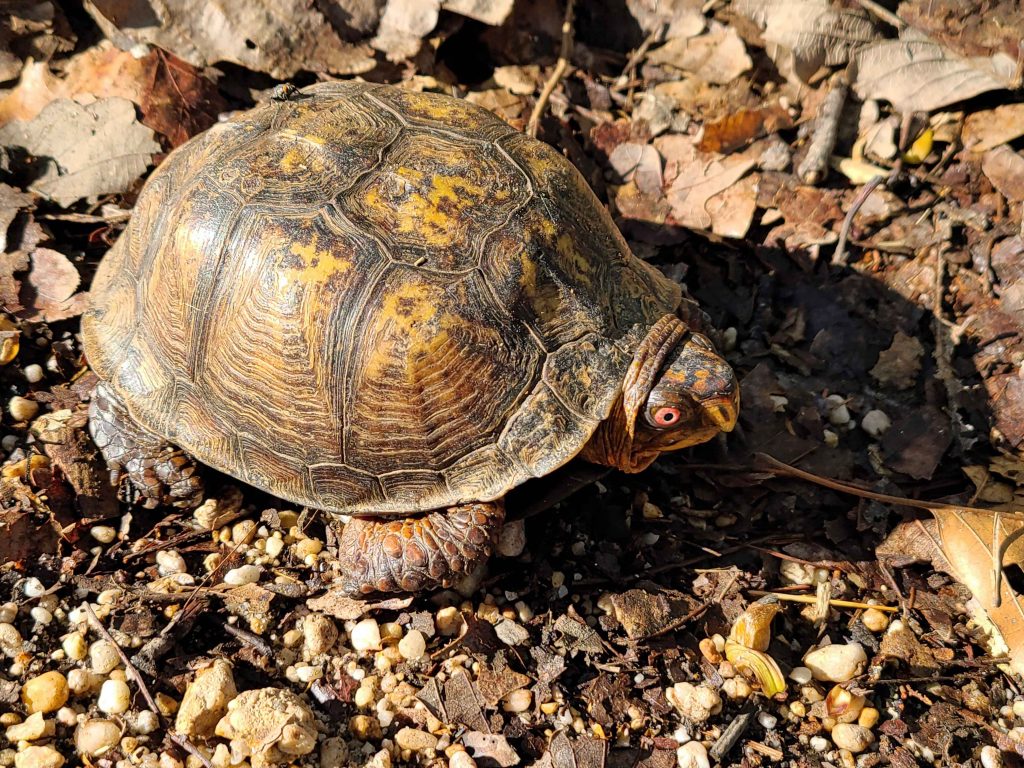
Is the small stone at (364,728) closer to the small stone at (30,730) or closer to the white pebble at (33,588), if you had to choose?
the small stone at (30,730)

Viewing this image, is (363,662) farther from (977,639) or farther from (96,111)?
(96,111)

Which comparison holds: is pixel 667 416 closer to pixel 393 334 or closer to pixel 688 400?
pixel 688 400

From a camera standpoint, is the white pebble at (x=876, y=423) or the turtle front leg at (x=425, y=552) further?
the white pebble at (x=876, y=423)

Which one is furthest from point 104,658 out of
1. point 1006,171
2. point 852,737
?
point 1006,171

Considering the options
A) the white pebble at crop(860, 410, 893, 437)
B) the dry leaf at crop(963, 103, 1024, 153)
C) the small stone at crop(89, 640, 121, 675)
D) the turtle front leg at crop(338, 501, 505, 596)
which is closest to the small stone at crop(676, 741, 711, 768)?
the turtle front leg at crop(338, 501, 505, 596)

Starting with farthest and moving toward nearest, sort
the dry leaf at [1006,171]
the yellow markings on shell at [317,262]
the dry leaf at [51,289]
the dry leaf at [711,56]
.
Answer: the dry leaf at [711,56] < the dry leaf at [1006,171] < the dry leaf at [51,289] < the yellow markings on shell at [317,262]

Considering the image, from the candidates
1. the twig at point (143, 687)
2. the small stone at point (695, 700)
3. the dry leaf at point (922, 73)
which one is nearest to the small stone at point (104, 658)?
the twig at point (143, 687)

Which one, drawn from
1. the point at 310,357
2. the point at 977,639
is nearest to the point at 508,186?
the point at 310,357
